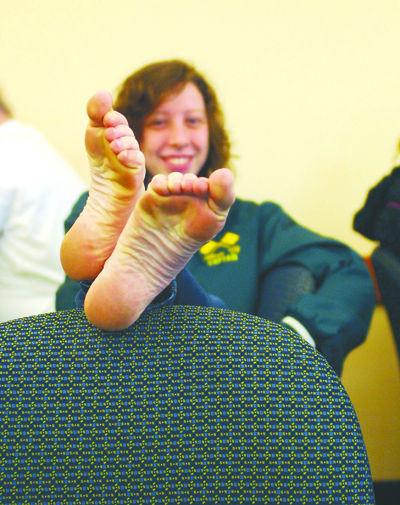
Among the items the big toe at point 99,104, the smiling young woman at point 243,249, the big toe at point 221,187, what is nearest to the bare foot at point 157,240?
the big toe at point 221,187

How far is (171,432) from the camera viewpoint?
364 mm

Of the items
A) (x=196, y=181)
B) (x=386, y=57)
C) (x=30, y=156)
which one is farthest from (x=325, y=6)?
(x=196, y=181)

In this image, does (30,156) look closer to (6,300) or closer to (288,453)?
(6,300)

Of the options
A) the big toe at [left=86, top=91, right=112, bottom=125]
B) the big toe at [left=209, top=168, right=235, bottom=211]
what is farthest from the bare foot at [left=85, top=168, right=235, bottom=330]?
the big toe at [left=86, top=91, right=112, bottom=125]

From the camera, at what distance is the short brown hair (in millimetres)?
995

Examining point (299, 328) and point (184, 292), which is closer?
point (184, 292)

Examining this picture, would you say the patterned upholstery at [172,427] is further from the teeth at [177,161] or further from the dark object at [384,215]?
the teeth at [177,161]

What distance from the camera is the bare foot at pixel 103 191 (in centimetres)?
49

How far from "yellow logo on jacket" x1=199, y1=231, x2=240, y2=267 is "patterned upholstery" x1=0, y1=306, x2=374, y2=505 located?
2.09ft

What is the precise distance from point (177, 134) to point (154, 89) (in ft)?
0.37

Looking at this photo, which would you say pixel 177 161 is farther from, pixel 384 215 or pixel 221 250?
pixel 384 215

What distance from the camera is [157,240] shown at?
46cm

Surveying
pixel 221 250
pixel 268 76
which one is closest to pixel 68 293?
pixel 221 250

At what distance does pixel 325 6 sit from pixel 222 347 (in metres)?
1.20
